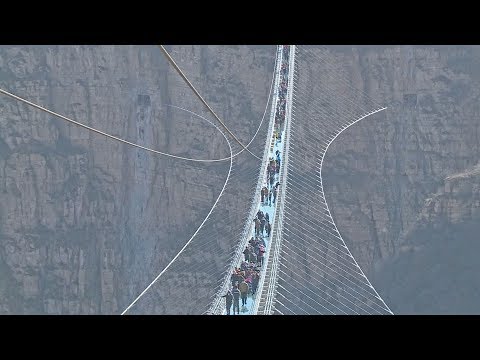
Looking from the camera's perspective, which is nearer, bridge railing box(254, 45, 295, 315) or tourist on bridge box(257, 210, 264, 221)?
bridge railing box(254, 45, 295, 315)

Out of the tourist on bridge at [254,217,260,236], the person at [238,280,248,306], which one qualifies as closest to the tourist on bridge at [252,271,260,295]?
the person at [238,280,248,306]

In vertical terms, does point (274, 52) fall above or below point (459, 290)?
above

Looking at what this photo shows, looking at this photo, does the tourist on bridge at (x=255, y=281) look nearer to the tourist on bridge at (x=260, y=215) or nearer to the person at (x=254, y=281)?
the person at (x=254, y=281)

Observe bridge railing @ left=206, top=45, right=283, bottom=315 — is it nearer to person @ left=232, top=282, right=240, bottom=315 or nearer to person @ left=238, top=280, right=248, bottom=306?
person @ left=232, top=282, right=240, bottom=315

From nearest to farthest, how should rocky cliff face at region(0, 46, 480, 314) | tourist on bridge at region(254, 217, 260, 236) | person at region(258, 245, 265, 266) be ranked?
person at region(258, 245, 265, 266) < tourist on bridge at region(254, 217, 260, 236) < rocky cliff face at region(0, 46, 480, 314)
